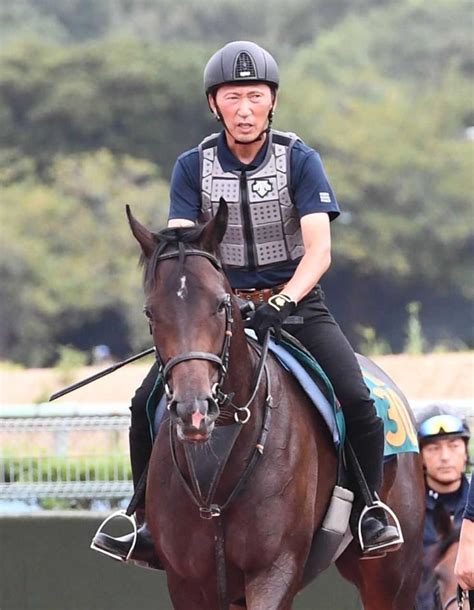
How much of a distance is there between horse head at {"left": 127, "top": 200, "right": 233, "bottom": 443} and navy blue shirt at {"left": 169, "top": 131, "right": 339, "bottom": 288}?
33.4 inches

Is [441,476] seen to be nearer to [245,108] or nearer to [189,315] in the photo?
[245,108]

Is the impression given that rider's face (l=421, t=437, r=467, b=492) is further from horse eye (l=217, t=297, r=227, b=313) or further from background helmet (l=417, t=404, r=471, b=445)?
horse eye (l=217, t=297, r=227, b=313)

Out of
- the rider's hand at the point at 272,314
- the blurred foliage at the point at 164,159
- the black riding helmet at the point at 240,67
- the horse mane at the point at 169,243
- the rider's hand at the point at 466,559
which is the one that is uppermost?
the blurred foliage at the point at 164,159

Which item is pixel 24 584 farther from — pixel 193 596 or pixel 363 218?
pixel 363 218

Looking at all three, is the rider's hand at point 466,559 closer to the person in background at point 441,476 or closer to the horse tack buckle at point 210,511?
the horse tack buckle at point 210,511

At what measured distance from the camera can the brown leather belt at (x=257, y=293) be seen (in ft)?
21.6

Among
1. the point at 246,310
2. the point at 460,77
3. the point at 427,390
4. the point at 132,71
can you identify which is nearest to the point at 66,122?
the point at 132,71

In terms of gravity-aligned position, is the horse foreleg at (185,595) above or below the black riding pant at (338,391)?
below

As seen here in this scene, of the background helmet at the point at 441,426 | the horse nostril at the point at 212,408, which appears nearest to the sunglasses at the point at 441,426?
the background helmet at the point at 441,426

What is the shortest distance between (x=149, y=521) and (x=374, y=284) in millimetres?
47743

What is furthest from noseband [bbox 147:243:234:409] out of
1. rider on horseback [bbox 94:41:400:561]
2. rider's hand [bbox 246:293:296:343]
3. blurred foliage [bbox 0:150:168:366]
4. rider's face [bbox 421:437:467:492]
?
blurred foliage [bbox 0:150:168:366]

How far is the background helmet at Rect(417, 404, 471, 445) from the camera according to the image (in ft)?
25.9

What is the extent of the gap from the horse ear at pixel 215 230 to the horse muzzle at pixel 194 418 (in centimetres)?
70

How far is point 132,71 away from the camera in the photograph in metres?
53.5
